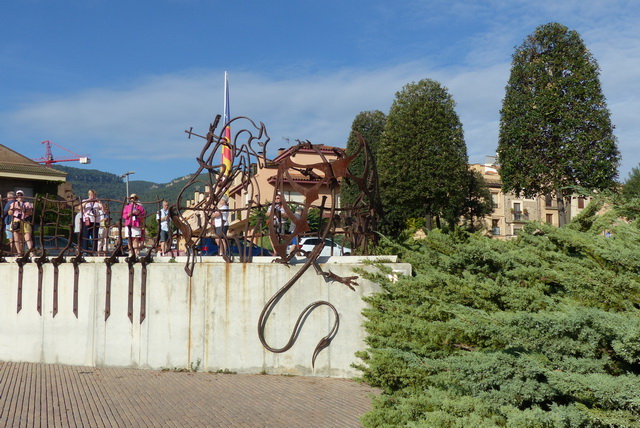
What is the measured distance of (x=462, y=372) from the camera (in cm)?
331

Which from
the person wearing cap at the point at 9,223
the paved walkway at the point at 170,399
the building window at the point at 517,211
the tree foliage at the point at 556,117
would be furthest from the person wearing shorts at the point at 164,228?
the building window at the point at 517,211

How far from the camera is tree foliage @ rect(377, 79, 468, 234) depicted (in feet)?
102

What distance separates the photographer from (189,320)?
949 centimetres

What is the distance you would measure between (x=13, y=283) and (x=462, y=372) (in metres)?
9.36

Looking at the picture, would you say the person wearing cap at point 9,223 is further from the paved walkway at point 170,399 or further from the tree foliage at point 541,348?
the tree foliage at point 541,348

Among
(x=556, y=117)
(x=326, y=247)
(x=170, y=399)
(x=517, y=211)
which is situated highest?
(x=556, y=117)

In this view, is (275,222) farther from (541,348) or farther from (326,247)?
(326,247)

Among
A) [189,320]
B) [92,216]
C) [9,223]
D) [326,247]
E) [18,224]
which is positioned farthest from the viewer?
[326,247]

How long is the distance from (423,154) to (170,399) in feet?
82.7

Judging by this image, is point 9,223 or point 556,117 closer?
point 9,223

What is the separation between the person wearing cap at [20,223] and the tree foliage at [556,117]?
1985 cm

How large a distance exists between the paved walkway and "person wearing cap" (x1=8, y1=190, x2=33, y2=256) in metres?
Answer: 2.42

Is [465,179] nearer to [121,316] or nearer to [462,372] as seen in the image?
[121,316]

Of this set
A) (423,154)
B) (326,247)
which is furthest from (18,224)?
(423,154)
